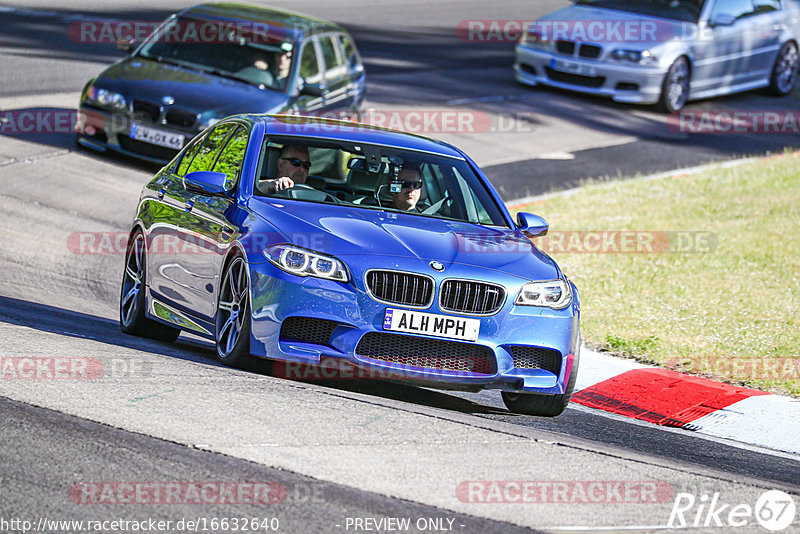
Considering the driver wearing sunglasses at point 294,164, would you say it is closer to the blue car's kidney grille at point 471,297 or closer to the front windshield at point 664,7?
the blue car's kidney grille at point 471,297

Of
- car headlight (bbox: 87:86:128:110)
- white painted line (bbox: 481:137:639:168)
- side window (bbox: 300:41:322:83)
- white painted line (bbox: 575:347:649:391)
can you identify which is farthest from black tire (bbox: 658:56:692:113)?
white painted line (bbox: 575:347:649:391)

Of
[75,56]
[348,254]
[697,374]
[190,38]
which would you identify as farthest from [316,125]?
[75,56]

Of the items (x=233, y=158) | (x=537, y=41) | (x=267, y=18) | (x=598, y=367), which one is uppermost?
(x=233, y=158)

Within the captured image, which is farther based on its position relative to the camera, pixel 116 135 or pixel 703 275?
pixel 116 135

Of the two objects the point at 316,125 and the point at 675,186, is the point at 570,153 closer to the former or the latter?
the point at 675,186

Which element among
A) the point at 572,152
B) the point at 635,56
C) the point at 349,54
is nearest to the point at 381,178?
the point at 349,54

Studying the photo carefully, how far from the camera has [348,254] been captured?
7148 millimetres

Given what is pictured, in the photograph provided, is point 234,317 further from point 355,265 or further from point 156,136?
point 156,136

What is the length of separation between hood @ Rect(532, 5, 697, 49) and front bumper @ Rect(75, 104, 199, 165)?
29.7 ft

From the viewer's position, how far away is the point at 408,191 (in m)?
8.50

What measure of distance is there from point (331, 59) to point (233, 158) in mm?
8418

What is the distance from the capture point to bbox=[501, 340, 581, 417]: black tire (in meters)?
7.67

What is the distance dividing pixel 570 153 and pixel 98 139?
716cm

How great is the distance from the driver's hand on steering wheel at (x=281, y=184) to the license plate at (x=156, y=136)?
21.7ft
